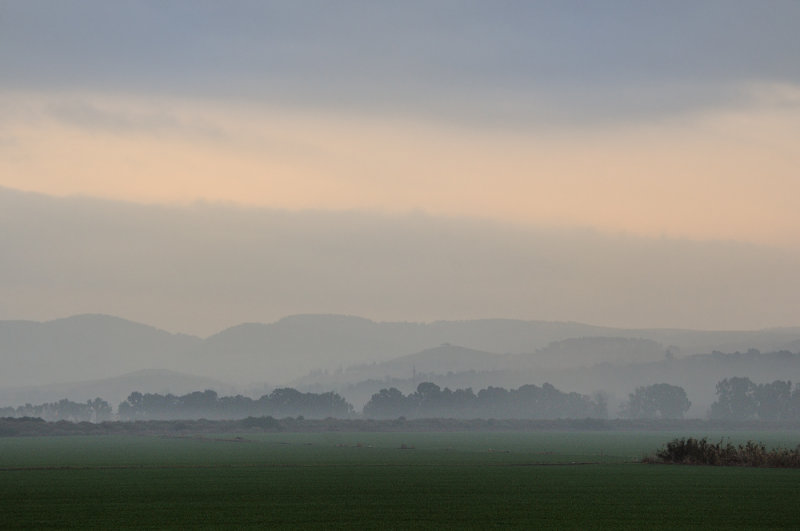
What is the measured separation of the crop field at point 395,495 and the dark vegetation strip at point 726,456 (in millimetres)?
2525

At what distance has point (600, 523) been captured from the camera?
30.8 metres

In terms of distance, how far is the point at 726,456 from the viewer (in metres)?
62.4

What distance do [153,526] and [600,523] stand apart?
1168 cm

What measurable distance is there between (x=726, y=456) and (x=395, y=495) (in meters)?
Answer: 28.4

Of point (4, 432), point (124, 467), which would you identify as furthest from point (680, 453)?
point (4, 432)

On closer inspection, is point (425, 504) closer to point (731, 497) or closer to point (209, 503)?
point (209, 503)

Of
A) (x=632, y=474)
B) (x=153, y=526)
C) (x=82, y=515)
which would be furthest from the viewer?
(x=632, y=474)

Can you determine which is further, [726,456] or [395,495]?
[726,456]

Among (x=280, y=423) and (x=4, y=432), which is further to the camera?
(x=280, y=423)

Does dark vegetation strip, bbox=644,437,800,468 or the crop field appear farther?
dark vegetation strip, bbox=644,437,800,468

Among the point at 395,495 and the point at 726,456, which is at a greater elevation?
the point at 726,456

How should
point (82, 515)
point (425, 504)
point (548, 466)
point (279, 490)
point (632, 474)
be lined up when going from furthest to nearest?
point (548, 466) → point (632, 474) → point (279, 490) → point (425, 504) → point (82, 515)

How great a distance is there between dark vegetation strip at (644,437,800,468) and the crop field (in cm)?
252

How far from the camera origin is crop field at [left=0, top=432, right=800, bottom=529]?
3147 centimetres
